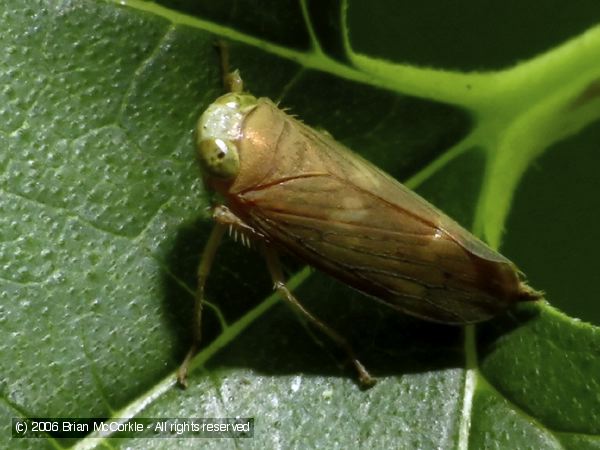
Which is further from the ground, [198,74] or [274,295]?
[198,74]

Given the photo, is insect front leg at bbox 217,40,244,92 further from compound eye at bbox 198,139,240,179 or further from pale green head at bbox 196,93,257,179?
compound eye at bbox 198,139,240,179

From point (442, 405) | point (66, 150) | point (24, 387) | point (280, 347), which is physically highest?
point (66, 150)

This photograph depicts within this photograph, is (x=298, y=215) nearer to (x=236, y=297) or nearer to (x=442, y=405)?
(x=236, y=297)

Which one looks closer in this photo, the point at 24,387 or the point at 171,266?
the point at 24,387

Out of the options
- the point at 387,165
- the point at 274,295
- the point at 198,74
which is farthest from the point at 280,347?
the point at 198,74

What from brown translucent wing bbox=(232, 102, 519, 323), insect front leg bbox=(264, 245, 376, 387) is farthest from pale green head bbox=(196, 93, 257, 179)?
insect front leg bbox=(264, 245, 376, 387)

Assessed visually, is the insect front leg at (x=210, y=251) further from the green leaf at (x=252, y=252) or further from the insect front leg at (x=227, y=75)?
the insect front leg at (x=227, y=75)

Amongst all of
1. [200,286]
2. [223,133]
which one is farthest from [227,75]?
[200,286]
